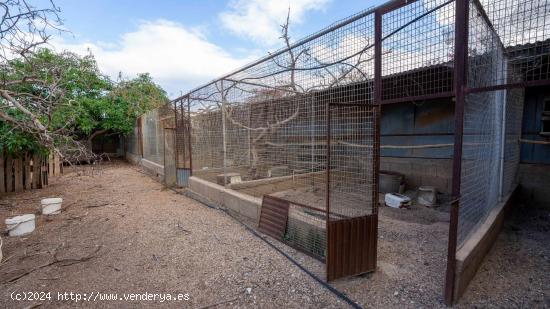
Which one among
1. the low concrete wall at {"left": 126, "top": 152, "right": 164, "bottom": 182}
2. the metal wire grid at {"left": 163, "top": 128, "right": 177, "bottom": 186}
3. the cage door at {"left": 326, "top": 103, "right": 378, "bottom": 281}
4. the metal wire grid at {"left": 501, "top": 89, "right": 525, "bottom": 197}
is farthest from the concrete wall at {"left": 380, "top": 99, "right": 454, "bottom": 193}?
the low concrete wall at {"left": 126, "top": 152, "right": 164, "bottom": 182}

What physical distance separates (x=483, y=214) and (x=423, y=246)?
835 millimetres

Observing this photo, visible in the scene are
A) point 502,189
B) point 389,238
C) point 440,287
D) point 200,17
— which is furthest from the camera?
point 200,17

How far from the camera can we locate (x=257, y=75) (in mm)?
4426

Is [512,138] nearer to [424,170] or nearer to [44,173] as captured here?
[424,170]

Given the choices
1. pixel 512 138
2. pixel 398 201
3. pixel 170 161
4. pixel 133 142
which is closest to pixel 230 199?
pixel 398 201

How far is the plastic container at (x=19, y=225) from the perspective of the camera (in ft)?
12.4

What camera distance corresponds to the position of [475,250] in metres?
2.51

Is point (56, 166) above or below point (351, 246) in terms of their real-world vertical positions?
above

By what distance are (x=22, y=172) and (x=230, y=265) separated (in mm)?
6864

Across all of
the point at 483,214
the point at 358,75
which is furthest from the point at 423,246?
the point at 358,75

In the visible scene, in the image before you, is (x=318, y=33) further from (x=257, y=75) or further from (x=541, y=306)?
(x=541, y=306)

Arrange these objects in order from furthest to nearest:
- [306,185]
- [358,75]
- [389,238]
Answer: [306,185]
[389,238]
[358,75]

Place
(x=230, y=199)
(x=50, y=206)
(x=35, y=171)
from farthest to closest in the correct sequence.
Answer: (x=35, y=171) → (x=230, y=199) → (x=50, y=206)

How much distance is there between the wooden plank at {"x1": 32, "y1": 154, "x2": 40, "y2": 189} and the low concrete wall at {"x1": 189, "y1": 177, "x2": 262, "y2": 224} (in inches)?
163
